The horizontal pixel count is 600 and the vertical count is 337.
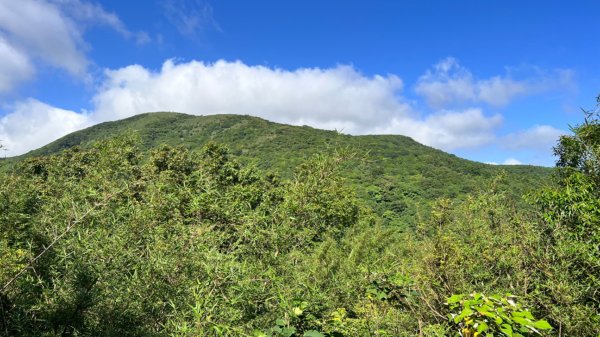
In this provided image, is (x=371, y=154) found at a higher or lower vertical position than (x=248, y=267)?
higher

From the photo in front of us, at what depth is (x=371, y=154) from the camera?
51812mm

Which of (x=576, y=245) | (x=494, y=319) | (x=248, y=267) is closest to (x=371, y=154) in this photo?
(x=576, y=245)

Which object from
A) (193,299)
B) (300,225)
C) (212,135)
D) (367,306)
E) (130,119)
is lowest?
(367,306)

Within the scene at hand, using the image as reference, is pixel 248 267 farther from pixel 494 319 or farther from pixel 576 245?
pixel 576 245

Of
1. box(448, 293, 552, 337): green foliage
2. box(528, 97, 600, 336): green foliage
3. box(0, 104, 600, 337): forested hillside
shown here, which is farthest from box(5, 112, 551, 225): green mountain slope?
box(448, 293, 552, 337): green foliage

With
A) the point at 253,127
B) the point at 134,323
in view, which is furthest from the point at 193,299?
the point at 253,127

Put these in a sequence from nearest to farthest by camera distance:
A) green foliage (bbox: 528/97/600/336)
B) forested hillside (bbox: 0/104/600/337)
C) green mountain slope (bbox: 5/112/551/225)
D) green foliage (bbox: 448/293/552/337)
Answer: green foliage (bbox: 448/293/552/337) → forested hillside (bbox: 0/104/600/337) → green foliage (bbox: 528/97/600/336) → green mountain slope (bbox: 5/112/551/225)

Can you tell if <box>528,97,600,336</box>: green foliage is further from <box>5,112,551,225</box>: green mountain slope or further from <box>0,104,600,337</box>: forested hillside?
<box>5,112,551,225</box>: green mountain slope

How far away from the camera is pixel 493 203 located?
14.8 metres

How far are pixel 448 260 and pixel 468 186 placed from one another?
232ft

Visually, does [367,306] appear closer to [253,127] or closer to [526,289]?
[526,289]

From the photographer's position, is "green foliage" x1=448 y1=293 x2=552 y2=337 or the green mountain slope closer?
"green foliage" x1=448 y1=293 x2=552 y2=337

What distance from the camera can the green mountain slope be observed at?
196 ft

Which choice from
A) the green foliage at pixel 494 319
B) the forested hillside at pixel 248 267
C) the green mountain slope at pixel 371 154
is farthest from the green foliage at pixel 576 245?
the green mountain slope at pixel 371 154
